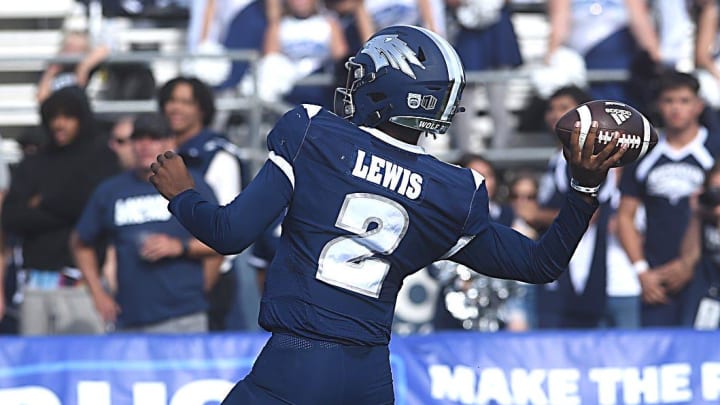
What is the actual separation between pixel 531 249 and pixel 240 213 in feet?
3.30

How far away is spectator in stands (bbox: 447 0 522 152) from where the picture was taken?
32.5 feet

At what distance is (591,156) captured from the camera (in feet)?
14.4

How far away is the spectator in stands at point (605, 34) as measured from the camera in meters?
9.77

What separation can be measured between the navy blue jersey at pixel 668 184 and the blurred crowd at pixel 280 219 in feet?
0.03

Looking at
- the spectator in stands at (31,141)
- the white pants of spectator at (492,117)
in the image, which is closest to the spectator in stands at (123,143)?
the spectator in stands at (31,141)

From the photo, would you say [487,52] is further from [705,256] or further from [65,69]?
[65,69]

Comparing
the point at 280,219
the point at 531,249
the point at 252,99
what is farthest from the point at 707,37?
the point at 531,249

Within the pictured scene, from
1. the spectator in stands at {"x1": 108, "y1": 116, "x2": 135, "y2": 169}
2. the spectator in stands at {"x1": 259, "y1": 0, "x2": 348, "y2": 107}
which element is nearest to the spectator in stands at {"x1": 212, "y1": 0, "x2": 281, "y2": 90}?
the spectator in stands at {"x1": 259, "y1": 0, "x2": 348, "y2": 107}

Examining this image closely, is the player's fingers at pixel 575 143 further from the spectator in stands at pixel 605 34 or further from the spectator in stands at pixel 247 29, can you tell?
the spectator in stands at pixel 247 29

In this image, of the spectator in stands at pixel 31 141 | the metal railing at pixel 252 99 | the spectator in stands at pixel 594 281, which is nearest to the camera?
the spectator in stands at pixel 594 281

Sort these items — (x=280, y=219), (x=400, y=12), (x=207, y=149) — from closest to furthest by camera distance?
(x=207, y=149) < (x=280, y=219) < (x=400, y=12)

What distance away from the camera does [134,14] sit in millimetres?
11078

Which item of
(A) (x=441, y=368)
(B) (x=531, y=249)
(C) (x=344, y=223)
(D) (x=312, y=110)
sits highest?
(D) (x=312, y=110)

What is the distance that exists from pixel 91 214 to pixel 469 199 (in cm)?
346
